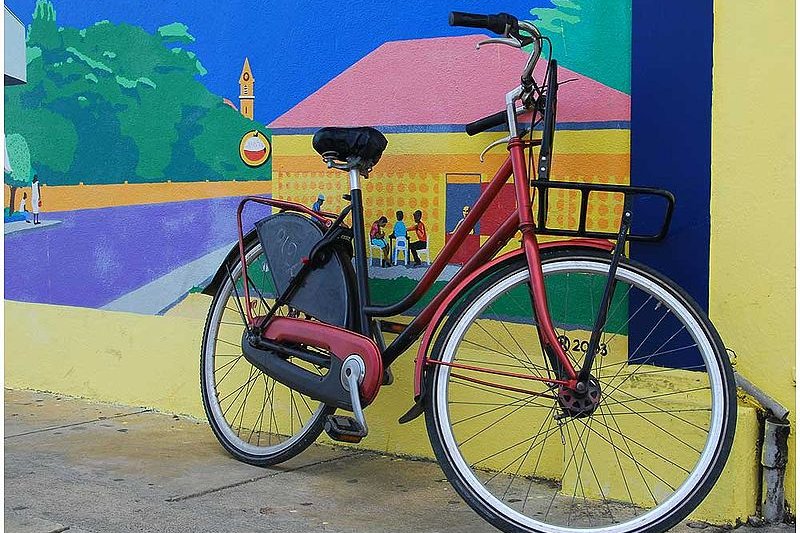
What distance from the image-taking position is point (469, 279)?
330 centimetres

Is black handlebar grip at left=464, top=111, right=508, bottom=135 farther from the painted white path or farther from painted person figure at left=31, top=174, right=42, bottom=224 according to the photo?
painted person figure at left=31, top=174, right=42, bottom=224

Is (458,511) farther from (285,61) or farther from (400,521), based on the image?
(285,61)

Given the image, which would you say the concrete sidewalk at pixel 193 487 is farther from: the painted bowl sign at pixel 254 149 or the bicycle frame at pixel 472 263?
the painted bowl sign at pixel 254 149

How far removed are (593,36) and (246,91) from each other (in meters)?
1.74

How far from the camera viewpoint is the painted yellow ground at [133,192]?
484 centimetres

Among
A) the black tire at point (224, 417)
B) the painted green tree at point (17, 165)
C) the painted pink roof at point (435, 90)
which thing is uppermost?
the painted pink roof at point (435, 90)

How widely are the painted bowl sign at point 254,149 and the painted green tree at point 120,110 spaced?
30mm

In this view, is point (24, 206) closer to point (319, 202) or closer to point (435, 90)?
point (319, 202)

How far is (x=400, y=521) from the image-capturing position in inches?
136

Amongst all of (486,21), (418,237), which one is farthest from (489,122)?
(418,237)

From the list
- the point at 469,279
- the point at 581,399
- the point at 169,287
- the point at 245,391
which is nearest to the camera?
the point at 581,399

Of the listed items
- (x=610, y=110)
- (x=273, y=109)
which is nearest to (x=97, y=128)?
(x=273, y=109)

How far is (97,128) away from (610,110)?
9.55 ft

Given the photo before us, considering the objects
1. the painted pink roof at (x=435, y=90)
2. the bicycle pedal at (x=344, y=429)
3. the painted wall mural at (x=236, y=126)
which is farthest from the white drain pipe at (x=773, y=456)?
the bicycle pedal at (x=344, y=429)
